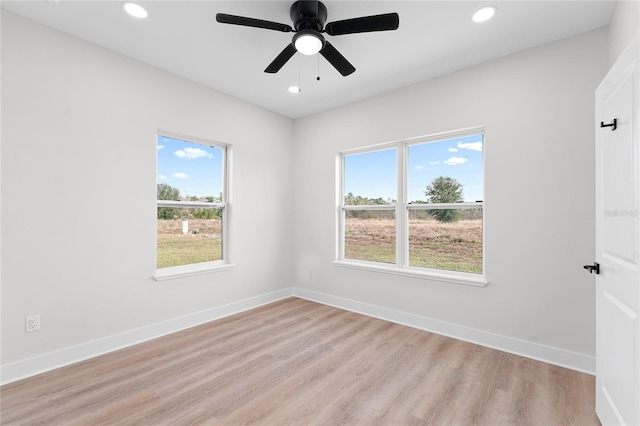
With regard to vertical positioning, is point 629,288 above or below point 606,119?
below

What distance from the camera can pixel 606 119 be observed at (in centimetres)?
179

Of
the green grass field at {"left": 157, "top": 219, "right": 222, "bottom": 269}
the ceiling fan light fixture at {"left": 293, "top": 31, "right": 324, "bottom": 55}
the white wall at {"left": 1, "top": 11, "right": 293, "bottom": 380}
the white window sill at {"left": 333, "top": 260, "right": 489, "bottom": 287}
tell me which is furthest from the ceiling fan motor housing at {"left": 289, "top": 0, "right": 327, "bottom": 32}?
the white window sill at {"left": 333, "top": 260, "right": 489, "bottom": 287}

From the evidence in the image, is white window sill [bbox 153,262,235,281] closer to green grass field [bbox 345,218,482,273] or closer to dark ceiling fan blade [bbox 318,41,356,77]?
green grass field [bbox 345,218,482,273]

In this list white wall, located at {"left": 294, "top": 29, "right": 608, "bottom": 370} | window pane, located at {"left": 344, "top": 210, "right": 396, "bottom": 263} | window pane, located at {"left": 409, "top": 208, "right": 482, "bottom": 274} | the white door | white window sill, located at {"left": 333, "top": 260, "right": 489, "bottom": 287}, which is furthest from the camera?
window pane, located at {"left": 344, "top": 210, "right": 396, "bottom": 263}

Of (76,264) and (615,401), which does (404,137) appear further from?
(76,264)

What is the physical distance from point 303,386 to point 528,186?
2.70 m

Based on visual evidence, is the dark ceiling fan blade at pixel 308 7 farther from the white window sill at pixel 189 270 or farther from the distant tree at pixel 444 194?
the white window sill at pixel 189 270

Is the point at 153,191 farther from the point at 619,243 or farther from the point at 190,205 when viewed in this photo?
the point at 619,243

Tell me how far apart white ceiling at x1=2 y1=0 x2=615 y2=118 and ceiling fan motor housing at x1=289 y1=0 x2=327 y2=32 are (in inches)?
2.8

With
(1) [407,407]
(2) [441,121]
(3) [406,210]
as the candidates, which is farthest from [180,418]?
(2) [441,121]

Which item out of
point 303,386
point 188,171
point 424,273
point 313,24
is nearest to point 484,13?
point 313,24

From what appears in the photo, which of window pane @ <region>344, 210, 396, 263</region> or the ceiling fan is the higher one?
the ceiling fan

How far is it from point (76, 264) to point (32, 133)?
3.78 feet

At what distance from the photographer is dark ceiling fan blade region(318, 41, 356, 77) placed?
7.29 ft
